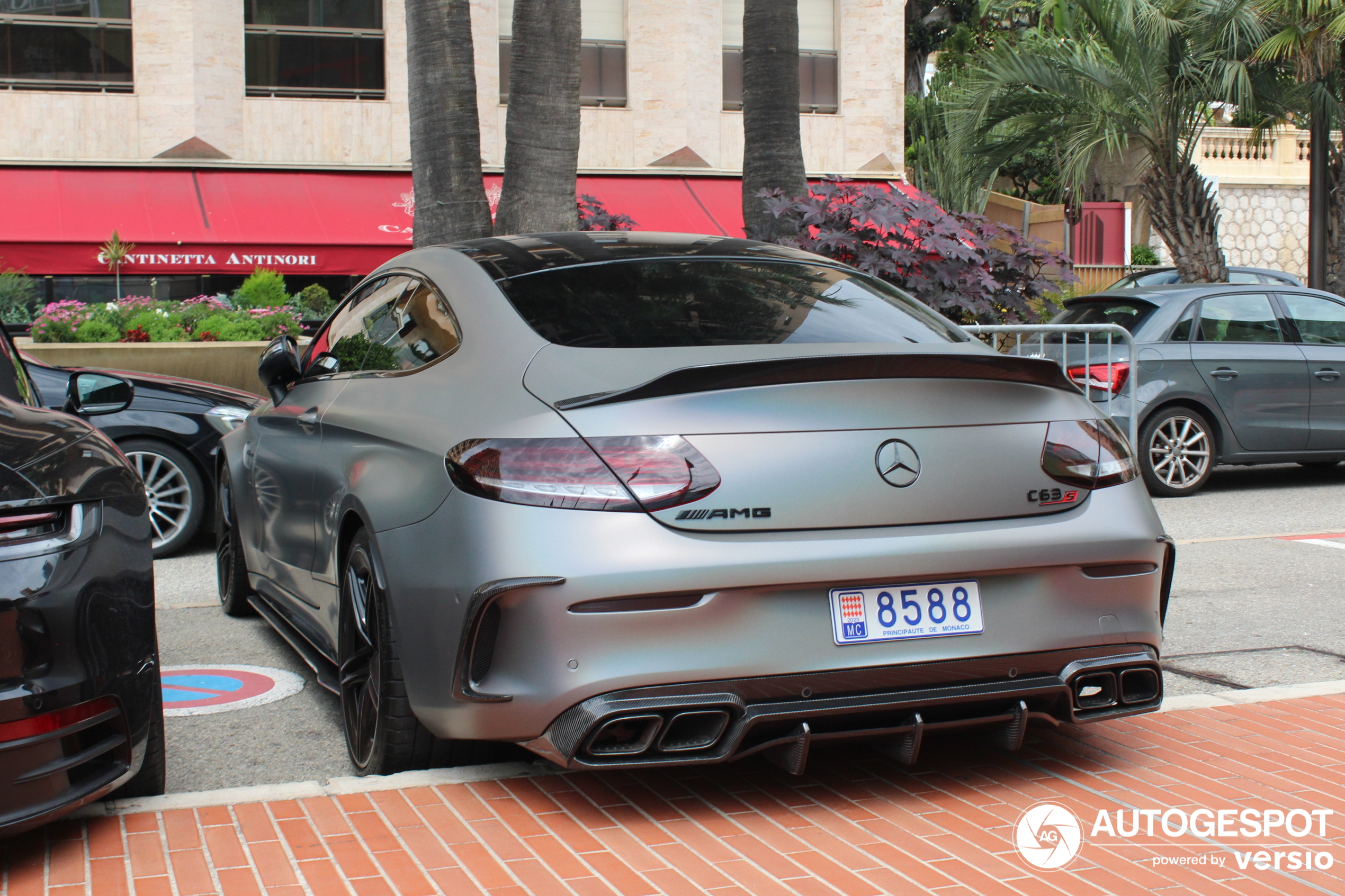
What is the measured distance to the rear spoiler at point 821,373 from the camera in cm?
329

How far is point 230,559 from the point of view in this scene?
6.16 m

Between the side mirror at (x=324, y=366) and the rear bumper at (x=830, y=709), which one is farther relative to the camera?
the side mirror at (x=324, y=366)

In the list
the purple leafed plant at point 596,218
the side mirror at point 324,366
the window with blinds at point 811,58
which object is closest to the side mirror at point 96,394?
the side mirror at point 324,366

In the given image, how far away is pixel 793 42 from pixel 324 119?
13103 millimetres

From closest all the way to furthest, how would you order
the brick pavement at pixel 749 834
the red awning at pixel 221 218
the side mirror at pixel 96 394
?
the brick pavement at pixel 749 834
the side mirror at pixel 96 394
the red awning at pixel 221 218

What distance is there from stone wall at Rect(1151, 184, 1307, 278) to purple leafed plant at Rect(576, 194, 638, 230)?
2744 cm

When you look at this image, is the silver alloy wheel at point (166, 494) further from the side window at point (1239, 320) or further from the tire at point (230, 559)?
the side window at point (1239, 320)

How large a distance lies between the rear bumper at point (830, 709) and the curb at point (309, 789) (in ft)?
1.76

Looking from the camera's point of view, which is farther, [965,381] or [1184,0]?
[1184,0]

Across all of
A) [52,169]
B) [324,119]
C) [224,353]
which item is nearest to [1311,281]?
[224,353]

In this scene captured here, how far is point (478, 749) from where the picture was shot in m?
3.91

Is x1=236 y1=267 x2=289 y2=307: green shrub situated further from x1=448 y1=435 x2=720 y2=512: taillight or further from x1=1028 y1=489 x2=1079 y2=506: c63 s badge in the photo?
x1=1028 y1=489 x2=1079 y2=506: c63 s badge

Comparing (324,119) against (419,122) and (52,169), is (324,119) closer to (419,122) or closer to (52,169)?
(52,169)

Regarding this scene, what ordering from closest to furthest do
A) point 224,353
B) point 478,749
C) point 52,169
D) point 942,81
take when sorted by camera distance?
1. point 478,749
2. point 224,353
3. point 52,169
4. point 942,81
